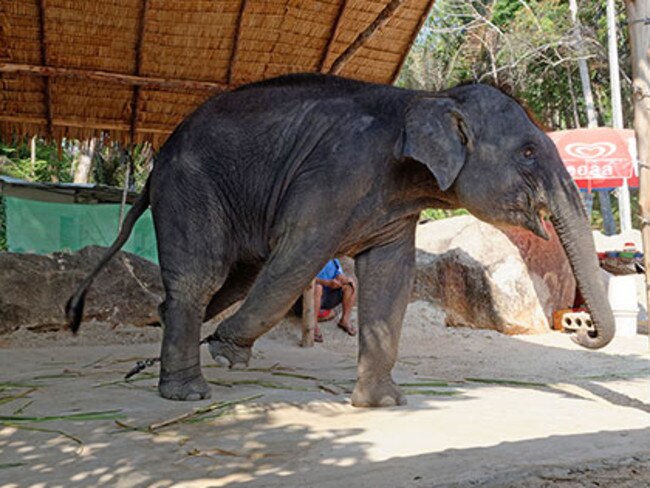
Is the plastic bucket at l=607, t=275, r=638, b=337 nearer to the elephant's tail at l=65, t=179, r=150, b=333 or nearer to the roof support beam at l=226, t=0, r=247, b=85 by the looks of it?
the roof support beam at l=226, t=0, r=247, b=85

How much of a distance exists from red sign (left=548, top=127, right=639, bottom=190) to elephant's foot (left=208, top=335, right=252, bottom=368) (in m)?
8.08

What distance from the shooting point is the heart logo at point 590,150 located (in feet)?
36.1

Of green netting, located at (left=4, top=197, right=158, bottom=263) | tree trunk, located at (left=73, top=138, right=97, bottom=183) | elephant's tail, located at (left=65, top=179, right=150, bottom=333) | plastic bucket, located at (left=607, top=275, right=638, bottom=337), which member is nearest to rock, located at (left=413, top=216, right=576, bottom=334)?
plastic bucket, located at (left=607, top=275, right=638, bottom=337)

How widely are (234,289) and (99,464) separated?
6.89 feet

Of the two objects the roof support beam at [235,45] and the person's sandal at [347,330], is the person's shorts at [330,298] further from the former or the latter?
the roof support beam at [235,45]

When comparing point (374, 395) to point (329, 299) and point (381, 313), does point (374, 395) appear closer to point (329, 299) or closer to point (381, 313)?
point (381, 313)

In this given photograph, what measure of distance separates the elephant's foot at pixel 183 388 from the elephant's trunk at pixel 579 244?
6.24 feet

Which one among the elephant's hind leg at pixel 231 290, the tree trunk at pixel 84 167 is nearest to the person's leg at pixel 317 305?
the elephant's hind leg at pixel 231 290

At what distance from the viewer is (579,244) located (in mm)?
3678

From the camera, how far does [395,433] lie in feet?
10.7

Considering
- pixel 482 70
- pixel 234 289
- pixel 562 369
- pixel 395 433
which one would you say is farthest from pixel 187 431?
pixel 482 70

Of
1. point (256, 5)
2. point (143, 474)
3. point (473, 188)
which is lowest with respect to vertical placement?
point (143, 474)

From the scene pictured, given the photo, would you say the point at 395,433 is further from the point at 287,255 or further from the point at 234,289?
the point at 234,289

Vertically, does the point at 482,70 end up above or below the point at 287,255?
above
